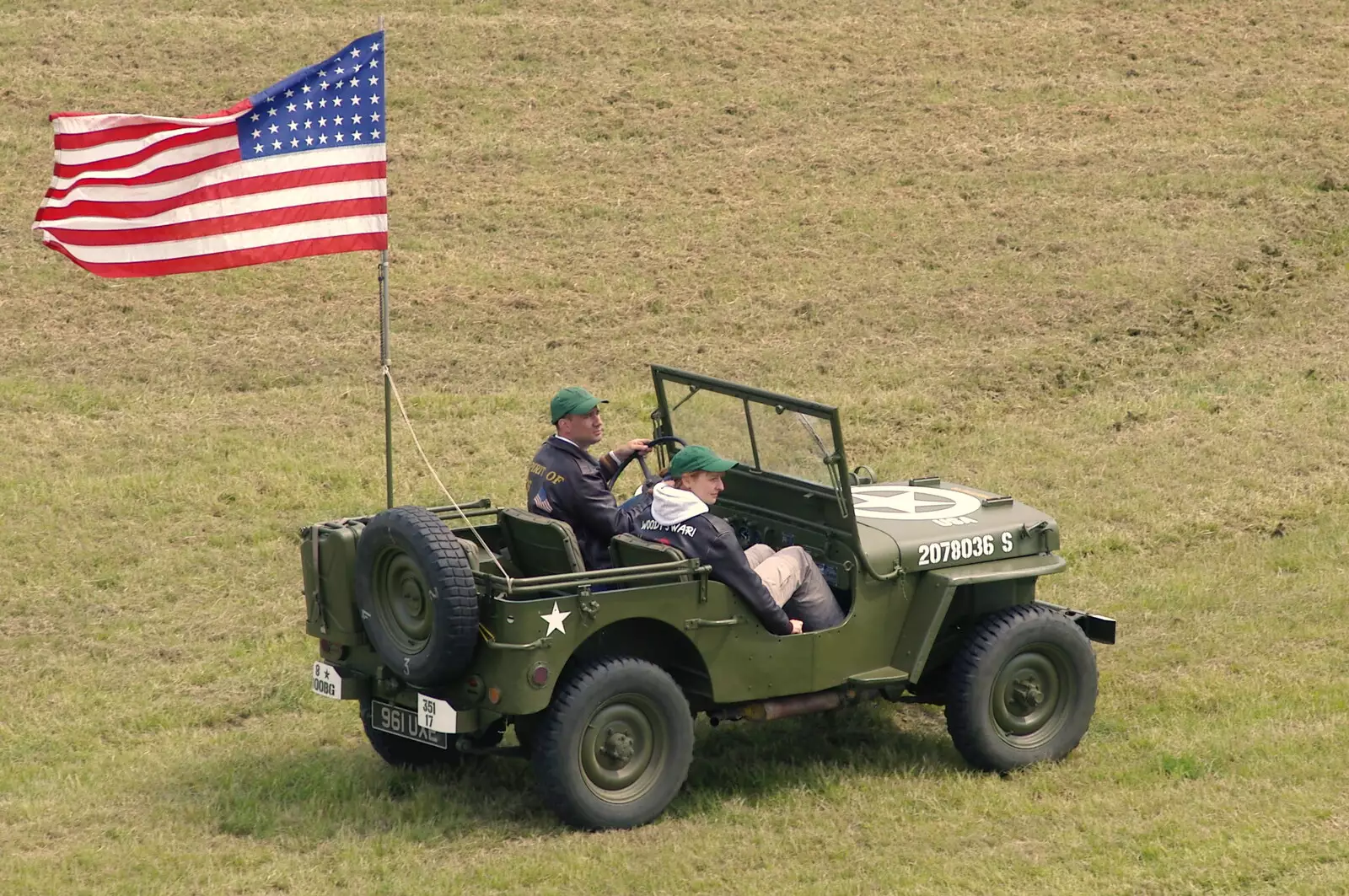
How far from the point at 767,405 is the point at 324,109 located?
3096 millimetres

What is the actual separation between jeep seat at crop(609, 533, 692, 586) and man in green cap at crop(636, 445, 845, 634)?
0.07 metres

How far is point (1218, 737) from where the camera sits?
8.63 metres

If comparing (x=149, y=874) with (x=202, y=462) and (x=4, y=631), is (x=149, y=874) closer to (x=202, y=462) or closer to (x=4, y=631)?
(x=4, y=631)

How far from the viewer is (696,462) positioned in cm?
797

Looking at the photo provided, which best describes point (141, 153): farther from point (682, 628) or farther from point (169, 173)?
point (682, 628)

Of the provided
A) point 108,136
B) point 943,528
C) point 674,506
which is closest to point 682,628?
point 674,506

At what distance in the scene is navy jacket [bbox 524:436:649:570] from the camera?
829 centimetres

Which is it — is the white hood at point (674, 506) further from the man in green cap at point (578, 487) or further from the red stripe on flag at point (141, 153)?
the red stripe on flag at point (141, 153)

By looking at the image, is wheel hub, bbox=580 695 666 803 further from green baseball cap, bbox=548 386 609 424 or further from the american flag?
the american flag

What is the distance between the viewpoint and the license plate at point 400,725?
7.59 meters

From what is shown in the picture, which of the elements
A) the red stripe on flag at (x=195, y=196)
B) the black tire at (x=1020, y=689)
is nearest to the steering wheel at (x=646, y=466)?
the black tire at (x=1020, y=689)

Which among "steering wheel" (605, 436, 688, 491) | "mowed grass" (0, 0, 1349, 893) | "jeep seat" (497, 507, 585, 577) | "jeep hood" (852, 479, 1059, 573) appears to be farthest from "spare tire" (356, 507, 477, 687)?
"jeep hood" (852, 479, 1059, 573)

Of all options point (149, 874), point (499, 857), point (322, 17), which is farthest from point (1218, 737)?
point (322, 17)

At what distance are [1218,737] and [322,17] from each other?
20268mm
